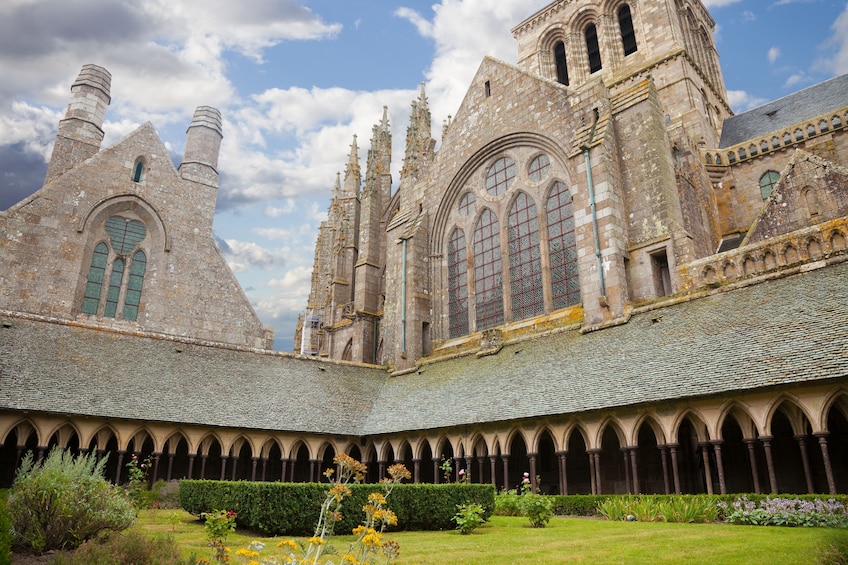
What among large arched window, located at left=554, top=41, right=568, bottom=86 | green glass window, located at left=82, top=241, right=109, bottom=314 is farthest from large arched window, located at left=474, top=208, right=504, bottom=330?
green glass window, located at left=82, top=241, right=109, bottom=314

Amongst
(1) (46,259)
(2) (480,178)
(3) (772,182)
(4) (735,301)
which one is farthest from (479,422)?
(1) (46,259)

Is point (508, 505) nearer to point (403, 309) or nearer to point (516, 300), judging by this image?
point (516, 300)

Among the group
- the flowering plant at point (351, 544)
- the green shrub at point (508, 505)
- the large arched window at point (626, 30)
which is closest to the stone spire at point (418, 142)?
the large arched window at point (626, 30)

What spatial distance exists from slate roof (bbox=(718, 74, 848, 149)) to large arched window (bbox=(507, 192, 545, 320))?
11977 millimetres

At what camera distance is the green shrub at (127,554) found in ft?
22.2

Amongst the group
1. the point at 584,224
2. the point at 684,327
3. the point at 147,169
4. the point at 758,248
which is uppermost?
the point at 147,169

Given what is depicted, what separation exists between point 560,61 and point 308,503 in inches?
1366

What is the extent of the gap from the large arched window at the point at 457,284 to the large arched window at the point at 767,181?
12986 mm

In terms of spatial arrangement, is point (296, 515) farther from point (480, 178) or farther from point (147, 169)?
point (147, 169)

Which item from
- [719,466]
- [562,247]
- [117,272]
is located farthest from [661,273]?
[117,272]

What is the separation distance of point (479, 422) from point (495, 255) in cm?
1039

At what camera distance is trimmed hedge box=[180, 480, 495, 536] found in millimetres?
11750

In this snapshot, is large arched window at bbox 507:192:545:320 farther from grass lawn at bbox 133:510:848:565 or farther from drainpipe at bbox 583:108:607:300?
grass lawn at bbox 133:510:848:565

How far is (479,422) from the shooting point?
58.1ft
